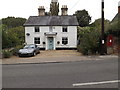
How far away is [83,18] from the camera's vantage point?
69.4m

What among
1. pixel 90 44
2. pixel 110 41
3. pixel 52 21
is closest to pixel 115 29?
pixel 110 41

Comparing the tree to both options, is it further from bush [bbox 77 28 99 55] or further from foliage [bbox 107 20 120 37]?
bush [bbox 77 28 99 55]

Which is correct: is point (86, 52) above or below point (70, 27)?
below

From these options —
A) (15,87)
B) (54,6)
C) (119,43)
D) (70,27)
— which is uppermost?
(54,6)

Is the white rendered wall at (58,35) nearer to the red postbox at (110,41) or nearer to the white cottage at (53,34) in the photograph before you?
the white cottage at (53,34)

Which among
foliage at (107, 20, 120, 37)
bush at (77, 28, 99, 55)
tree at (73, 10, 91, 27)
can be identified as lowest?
bush at (77, 28, 99, 55)

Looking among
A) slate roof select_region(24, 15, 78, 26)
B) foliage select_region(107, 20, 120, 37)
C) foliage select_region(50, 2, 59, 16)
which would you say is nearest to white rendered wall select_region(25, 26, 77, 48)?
slate roof select_region(24, 15, 78, 26)

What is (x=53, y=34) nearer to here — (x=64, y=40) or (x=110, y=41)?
(x=64, y=40)

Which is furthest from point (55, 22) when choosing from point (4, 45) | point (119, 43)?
point (119, 43)

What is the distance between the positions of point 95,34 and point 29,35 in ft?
59.8

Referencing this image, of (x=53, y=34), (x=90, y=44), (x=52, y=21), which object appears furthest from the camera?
(x=52, y=21)

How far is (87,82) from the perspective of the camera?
28.1 ft

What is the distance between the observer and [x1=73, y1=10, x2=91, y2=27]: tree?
2717 inches

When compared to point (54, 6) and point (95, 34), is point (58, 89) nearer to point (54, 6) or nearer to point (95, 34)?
point (95, 34)
